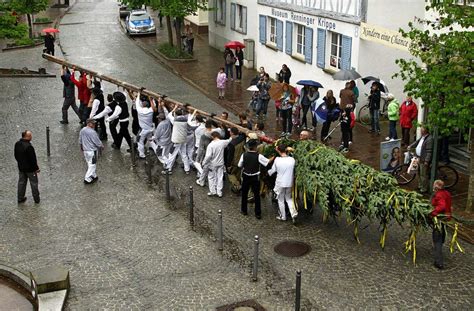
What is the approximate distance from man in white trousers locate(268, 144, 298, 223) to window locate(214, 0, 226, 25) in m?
23.6

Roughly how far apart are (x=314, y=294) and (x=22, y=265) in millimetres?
5095

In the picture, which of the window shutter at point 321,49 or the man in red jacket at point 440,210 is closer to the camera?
the man in red jacket at point 440,210

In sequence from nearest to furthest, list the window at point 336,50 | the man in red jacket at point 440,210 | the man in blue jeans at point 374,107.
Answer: the man in red jacket at point 440,210
the man in blue jeans at point 374,107
the window at point 336,50

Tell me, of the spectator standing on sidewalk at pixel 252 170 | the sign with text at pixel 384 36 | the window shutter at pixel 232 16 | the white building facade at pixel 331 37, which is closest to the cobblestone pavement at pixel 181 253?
the spectator standing on sidewalk at pixel 252 170

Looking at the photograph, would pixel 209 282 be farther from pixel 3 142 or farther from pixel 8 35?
pixel 8 35

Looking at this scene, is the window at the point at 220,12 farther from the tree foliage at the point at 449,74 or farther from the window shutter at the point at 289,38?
the tree foliage at the point at 449,74

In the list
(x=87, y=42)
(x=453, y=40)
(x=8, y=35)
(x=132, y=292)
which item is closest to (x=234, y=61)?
(x=8, y=35)

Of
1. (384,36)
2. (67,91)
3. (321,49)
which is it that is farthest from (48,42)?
(384,36)

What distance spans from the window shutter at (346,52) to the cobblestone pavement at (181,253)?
7.82 metres

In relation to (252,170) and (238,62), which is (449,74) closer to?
(252,170)

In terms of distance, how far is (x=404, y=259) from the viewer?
11.8 m

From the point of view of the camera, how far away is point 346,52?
21703mm

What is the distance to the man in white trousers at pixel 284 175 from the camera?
1281 cm

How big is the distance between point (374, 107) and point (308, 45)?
580cm
